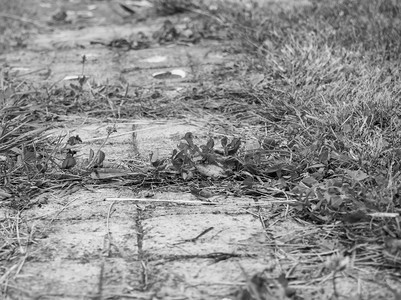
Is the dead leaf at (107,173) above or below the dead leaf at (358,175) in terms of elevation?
below

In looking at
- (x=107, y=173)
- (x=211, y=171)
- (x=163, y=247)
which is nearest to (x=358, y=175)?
(x=211, y=171)

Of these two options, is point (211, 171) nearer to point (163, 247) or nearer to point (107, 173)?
point (107, 173)

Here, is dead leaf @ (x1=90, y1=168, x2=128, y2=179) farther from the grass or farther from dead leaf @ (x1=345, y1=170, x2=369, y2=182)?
dead leaf @ (x1=345, y1=170, x2=369, y2=182)

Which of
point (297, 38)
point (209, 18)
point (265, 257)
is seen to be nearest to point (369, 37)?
point (297, 38)

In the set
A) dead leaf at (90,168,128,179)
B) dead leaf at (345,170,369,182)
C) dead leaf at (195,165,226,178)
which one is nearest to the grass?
dead leaf at (345,170,369,182)

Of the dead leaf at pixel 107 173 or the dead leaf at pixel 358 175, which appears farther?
the dead leaf at pixel 107 173

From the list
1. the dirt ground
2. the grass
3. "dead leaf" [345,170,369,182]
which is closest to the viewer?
the dirt ground

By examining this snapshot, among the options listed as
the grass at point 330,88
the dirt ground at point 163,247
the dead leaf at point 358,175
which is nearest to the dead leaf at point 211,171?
the dirt ground at point 163,247

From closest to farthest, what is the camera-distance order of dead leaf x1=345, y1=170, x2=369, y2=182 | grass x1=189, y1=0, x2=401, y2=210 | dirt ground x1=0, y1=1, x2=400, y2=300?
dirt ground x1=0, y1=1, x2=400, y2=300 → dead leaf x1=345, y1=170, x2=369, y2=182 → grass x1=189, y1=0, x2=401, y2=210

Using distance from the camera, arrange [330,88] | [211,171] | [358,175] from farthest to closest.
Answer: [330,88], [211,171], [358,175]

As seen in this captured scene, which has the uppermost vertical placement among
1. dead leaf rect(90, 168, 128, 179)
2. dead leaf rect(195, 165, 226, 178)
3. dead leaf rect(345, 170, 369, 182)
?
dead leaf rect(345, 170, 369, 182)

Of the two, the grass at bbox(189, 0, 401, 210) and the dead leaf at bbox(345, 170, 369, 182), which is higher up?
the dead leaf at bbox(345, 170, 369, 182)

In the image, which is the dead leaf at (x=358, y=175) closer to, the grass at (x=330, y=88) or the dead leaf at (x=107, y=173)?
the grass at (x=330, y=88)

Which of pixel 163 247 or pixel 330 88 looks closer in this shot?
pixel 163 247
